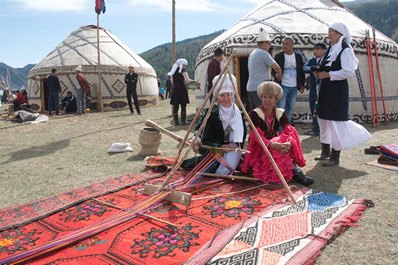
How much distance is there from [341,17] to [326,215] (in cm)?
681

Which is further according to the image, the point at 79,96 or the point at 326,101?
the point at 79,96

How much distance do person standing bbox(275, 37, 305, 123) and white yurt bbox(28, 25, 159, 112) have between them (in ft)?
26.0

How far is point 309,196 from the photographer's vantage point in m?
2.85

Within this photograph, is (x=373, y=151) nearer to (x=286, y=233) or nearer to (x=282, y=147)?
(x=282, y=147)

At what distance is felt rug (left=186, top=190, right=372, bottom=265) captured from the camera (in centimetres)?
190

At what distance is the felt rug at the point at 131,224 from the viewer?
6.55 ft

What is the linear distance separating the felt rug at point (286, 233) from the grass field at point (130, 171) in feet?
0.27

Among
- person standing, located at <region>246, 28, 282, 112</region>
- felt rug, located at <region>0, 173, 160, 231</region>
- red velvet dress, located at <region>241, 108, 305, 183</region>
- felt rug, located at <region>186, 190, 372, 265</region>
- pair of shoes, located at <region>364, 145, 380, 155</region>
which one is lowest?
felt rug, located at <region>0, 173, 160, 231</region>

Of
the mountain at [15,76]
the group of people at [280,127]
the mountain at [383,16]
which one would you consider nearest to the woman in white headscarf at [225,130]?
the group of people at [280,127]

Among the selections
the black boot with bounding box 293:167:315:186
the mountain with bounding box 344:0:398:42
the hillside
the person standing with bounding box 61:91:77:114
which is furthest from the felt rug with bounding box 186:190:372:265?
the mountain with bounding box 344:0:398:42

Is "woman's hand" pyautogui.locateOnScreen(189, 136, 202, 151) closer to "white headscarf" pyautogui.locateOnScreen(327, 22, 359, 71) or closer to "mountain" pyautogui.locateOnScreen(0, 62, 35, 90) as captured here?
"white headscarf" pyautogui.locateOnScreen(327, 22, 359, 71)

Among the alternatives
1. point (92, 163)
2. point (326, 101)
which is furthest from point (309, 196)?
point (92, 163)

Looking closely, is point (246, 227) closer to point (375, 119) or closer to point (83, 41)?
point (375, 119)

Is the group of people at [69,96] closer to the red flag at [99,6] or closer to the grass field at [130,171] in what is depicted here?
Result: the red flag at [99,6]
